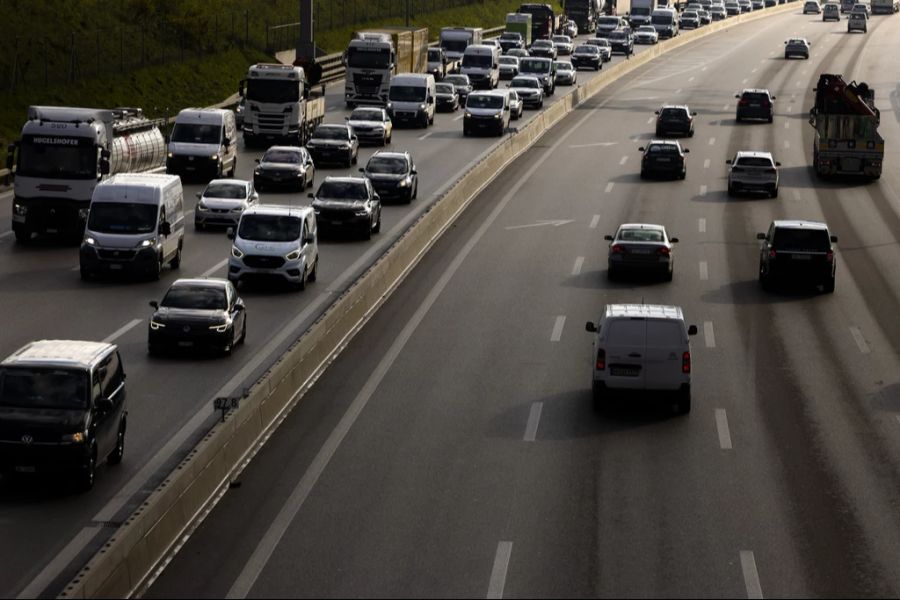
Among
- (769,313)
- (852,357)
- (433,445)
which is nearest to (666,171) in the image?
(769,313)

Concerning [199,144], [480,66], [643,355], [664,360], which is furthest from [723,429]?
[480,66]

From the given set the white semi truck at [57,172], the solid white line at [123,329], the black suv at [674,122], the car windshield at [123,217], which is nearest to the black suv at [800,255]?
the car windshield at [123,217]

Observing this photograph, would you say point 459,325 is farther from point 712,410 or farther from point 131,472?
point 131,472

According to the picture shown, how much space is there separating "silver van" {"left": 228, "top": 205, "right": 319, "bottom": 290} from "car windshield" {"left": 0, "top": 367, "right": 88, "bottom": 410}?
15548mm

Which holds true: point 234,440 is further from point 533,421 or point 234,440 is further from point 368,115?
point 368,115

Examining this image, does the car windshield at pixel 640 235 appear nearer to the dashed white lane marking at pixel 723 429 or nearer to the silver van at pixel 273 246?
the silver van at pixel 273 246

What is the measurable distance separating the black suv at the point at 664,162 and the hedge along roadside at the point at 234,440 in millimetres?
14837

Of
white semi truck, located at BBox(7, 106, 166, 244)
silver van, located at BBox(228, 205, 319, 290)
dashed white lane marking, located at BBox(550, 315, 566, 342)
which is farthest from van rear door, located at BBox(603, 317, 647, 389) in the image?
white semi truck, located at BBox(7, 106, 166, 244)

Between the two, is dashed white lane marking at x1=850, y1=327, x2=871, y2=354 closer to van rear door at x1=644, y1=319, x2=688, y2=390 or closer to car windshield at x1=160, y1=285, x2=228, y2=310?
van rear door at x1=644, y1=319, x2=688, y2=390

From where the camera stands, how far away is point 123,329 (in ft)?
113

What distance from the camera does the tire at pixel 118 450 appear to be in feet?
81.0

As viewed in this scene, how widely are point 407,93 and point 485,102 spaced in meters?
4.71

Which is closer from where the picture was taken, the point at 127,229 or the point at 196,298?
the point at 196,298

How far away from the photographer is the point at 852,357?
113 feet
